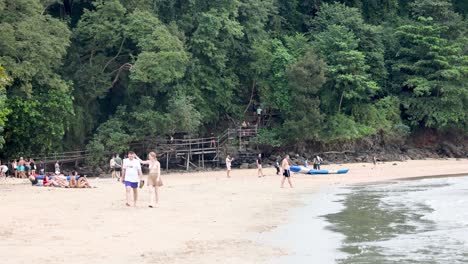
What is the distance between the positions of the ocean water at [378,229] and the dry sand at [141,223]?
782 millimetres

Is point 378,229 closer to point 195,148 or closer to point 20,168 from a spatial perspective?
point 20,168

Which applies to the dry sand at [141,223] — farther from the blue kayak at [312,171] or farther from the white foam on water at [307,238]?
the blue kayak at [312,171]

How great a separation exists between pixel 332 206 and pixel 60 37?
68.1ft

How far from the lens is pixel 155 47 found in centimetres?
4450

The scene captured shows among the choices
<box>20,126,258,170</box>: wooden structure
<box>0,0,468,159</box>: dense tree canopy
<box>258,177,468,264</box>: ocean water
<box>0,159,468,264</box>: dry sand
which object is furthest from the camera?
<box>20,126,258,170</box>: wooden structure

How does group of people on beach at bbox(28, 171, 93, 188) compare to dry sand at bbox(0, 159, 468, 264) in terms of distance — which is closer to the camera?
dry sand at bbox(0, 159, 468, 264)

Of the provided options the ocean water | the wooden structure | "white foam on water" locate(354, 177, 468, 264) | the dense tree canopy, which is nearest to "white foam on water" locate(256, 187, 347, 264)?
the ocean water

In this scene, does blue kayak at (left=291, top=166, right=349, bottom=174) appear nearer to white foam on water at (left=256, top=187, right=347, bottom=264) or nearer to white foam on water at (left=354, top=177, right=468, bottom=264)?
white foam on water at (left=354, top=177, right=468, bottom=264)

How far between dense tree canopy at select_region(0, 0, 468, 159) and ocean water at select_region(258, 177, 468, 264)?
655 inches

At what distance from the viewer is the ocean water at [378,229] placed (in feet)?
51.1

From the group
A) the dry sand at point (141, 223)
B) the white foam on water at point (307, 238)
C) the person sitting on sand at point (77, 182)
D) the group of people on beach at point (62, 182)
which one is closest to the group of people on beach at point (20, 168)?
the dry sand at point (141, 223)

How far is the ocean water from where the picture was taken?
15583 millimetres

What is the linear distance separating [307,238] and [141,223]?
13.2ft

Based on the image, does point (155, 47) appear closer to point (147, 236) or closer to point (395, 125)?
point (395, 125)
